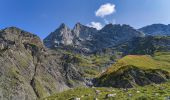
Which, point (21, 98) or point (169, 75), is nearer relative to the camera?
point (169, 75)

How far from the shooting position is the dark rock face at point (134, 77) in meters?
162

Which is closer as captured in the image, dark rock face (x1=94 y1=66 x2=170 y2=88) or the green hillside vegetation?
the green hillside vegetation

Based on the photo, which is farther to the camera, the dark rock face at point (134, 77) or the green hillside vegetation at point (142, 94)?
the dark rock face at point (134, 77)

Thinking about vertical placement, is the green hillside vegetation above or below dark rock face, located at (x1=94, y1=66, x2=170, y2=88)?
above

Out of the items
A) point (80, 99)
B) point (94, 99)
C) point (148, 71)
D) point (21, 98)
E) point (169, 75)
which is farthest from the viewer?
point (21, 98)

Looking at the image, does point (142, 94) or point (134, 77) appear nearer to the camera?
point (142, 94)

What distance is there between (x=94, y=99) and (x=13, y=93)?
150934 mm

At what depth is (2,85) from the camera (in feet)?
641

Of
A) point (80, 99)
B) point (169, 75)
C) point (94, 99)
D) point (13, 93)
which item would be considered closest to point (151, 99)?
point (94, 99)

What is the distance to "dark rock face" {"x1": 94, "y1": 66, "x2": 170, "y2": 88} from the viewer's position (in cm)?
16202

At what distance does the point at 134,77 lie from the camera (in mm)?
170125

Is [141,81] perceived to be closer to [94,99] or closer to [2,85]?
[2,85]

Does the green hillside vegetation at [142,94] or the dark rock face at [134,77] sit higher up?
the green hillside vegetation at [142,94]

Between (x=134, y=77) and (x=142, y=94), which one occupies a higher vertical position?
(x=142, y=94)
